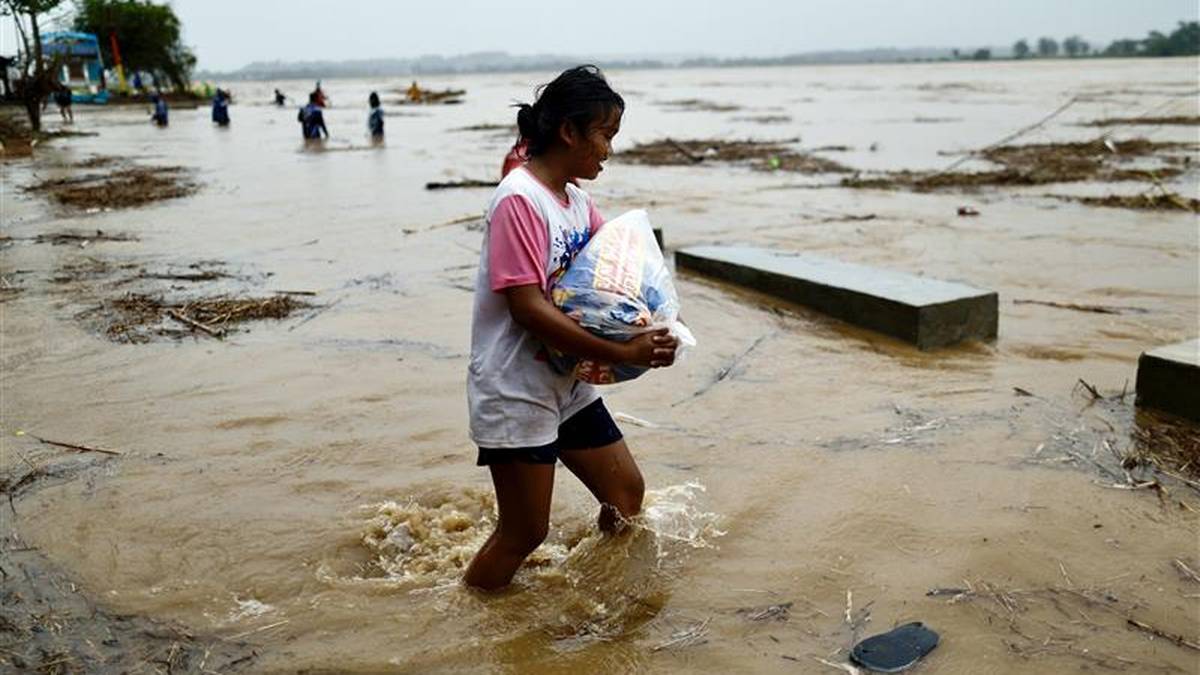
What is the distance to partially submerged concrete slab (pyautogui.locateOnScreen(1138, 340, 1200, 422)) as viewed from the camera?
4.21m

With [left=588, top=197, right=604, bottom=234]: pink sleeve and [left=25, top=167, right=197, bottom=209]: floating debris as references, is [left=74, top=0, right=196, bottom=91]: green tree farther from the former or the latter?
[left=588, top=197, right=604, bottom=234]: pink sleeve

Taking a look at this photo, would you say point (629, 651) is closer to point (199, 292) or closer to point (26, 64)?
point (199, 292)

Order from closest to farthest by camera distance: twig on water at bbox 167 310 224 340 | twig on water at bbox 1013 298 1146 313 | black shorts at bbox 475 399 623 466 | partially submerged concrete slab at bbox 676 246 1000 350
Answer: black shorts at bbox 475 399 623 466
partially submerged concrete slab at bbox 676 246 1000 350
twig on water at bbox 167 310 224 340
twig on water at bbox 1013 298 1146 313

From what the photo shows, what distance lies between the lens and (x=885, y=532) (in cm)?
333

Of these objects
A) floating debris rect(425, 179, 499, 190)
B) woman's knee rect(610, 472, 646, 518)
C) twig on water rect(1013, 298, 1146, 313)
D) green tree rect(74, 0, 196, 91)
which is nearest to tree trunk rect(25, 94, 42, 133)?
floating debris rect(425, 179, 499, 190)

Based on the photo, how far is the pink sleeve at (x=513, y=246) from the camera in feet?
7.91

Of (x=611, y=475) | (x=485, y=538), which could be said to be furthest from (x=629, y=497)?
(x=485, y=538)

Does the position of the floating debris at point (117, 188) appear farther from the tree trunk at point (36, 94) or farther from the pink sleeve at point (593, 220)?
the pink sleeve at point (593, 220)

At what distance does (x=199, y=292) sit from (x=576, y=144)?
552cm

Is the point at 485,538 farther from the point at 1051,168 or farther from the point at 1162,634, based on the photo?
the point at 1051,168

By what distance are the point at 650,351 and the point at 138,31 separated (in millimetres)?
61450

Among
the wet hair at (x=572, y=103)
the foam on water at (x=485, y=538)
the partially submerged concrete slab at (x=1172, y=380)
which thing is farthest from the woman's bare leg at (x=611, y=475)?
the partially submerged concrete slab at (x=1172, y=380)

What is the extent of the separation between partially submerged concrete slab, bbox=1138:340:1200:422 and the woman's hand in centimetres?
285

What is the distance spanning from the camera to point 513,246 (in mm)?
2410
